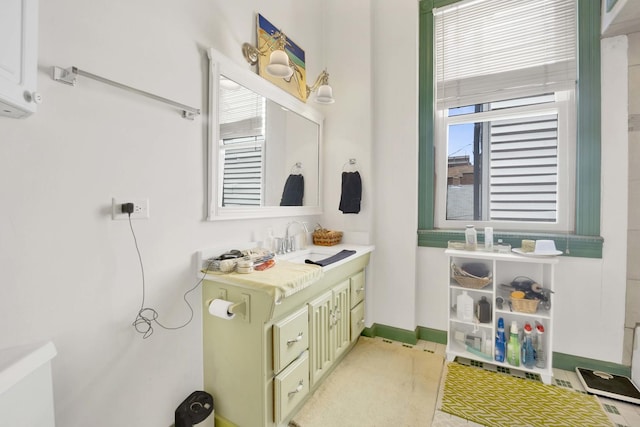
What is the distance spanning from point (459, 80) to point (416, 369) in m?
2.45

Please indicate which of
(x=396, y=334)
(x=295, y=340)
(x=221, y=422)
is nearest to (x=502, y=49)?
(x=396, y=334)

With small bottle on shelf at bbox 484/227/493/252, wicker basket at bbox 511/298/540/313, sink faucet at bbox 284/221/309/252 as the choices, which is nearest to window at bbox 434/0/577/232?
small bottle on shelf at bbox 484/227/493/252

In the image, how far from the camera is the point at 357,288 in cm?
Answer: 235

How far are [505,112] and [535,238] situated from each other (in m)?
1.06

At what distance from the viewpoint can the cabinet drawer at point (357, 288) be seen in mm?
2264

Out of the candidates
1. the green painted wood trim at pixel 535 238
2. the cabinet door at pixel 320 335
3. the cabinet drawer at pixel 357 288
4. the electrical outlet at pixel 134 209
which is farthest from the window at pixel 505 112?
the electrical outlet at pixel 134 209

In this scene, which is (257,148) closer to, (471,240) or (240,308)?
(240,308)

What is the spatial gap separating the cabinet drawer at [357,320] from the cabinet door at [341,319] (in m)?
0.06

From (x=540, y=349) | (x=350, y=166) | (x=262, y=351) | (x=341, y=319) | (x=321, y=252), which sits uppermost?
(x=350, y=166)

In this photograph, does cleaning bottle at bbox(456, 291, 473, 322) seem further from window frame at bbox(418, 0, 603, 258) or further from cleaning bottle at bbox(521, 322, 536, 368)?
window frame at bbox(418, 0, 603, 258)

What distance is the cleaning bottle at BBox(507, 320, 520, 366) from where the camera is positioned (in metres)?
2.01

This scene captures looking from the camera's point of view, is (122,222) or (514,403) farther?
(514,403)

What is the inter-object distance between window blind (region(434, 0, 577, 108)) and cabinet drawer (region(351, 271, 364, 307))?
5.76 feet

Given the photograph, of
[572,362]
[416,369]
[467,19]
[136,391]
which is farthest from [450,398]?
[467,19]
